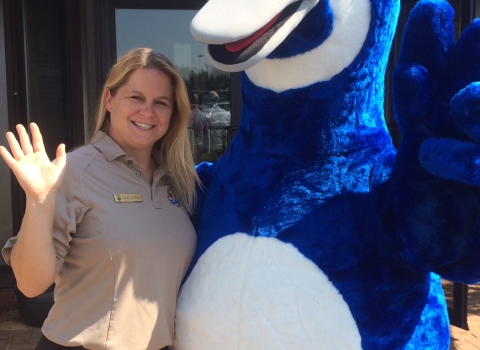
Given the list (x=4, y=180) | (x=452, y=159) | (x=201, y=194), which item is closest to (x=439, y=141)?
(x=452, y=159)

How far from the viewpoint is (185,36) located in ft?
14.4

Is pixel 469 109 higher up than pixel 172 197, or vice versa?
pixel 469 109

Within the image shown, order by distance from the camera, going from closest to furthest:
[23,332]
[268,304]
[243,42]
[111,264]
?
[243,42] → [268,304] → [111,264] → [23,332]

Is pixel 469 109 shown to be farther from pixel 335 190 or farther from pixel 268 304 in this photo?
pixel 268 304

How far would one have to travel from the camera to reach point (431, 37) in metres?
1.12

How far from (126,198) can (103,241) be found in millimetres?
142

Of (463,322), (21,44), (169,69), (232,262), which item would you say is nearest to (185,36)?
(21,44)

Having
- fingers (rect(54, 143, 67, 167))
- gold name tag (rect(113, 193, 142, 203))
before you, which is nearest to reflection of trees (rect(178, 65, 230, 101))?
gold name tag (rect(113, 193, 142, 203))

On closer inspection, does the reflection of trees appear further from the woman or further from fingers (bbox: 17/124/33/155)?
fingers (bbox: 17/124/33/155)

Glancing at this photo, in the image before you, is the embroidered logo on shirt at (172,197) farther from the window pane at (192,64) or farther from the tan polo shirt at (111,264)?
the window pane at (192,64)

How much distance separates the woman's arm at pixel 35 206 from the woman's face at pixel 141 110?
294 millimetres

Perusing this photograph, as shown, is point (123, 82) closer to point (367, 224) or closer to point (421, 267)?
point (367, 224)

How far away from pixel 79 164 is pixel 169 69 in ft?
1.41

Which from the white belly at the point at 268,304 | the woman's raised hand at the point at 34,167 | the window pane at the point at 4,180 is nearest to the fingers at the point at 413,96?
the white belly at the point at 268,304
